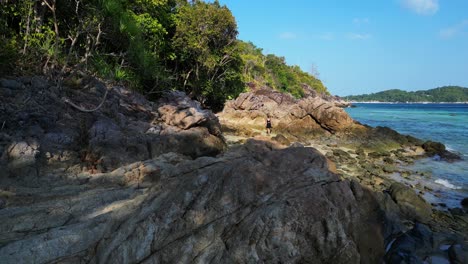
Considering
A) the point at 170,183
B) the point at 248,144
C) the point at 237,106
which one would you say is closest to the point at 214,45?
the point at 237,106

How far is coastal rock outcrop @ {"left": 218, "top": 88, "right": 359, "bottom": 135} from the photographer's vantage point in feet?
103

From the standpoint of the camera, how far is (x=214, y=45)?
113ft

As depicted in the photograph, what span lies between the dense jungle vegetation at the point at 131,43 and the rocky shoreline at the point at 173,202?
8.41 feet

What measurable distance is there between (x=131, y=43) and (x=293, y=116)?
65.4ft

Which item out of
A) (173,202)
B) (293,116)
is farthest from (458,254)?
(293,116)

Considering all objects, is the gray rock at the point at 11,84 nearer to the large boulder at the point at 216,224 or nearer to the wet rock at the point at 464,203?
the large boulder at the point at 216,224

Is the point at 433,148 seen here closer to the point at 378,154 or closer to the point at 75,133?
the point at 378,154

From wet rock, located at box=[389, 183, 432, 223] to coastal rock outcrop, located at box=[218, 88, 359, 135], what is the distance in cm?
1919

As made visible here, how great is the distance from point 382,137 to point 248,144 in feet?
65.9

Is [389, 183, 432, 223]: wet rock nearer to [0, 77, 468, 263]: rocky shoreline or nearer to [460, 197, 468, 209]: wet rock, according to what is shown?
[0, 77, 468, 263]: rocky shoreline

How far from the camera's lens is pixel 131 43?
59.9ft

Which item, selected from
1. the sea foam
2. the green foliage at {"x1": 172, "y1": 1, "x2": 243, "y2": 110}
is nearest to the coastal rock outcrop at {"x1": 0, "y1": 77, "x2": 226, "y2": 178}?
the sea foam

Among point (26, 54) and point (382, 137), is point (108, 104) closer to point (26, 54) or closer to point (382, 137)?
point (26, 54)

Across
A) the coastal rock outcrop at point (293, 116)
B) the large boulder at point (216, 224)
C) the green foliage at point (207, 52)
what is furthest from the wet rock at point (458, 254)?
the green foliage at point (207, 52)
